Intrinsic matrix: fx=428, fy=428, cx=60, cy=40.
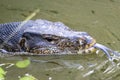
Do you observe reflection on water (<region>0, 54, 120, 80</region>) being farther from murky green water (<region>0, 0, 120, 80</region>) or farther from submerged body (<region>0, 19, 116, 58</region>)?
submerged body (<region>0, 19, 116, 58</region>)

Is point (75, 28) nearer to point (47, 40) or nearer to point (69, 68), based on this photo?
point (47, 40)

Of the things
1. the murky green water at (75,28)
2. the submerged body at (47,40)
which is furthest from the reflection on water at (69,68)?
the submerged body at (47,40)

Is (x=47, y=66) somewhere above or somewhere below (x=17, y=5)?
below

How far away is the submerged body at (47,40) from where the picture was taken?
5449 mm

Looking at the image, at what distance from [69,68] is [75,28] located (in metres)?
1.20

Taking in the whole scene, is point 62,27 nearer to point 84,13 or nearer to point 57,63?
point 57,63

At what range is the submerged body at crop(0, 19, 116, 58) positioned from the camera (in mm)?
5449

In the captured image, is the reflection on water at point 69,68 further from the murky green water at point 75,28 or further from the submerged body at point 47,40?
the submerged body at point 47,40

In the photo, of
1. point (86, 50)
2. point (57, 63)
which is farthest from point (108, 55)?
point (57, 63)

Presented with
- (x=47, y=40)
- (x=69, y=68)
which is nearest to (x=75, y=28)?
(x=47, y=40)

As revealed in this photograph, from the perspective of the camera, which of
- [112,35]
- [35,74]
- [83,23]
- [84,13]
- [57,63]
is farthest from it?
[84,13]

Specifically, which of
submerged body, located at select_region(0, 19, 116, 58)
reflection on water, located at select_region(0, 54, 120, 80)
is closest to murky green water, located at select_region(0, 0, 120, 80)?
reflection on water, located at select_region(0, 54, 120, 80)

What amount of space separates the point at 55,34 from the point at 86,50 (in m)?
0.45

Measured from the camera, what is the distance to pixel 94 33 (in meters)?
6.20
